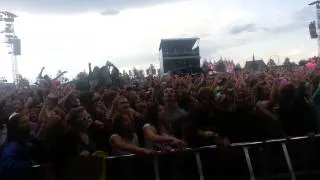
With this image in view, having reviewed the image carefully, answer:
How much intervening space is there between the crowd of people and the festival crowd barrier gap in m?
0.15

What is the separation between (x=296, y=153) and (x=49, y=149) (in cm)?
332

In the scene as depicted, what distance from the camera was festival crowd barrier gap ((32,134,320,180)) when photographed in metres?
6.61

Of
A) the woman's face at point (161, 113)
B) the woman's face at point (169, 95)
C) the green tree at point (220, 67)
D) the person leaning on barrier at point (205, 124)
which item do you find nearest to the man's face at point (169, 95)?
the woman's face at point (169, 95)

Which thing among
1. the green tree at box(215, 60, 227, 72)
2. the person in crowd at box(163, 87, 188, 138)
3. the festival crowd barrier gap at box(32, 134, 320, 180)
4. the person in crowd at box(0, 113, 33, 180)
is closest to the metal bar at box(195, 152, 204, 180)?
the festival crowd barrier gap at box(32, 134, 320, 180)

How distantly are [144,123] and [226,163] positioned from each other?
1469 mm

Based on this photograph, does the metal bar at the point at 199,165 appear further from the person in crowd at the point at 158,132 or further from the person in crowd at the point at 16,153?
the person in crowd at the point at 16,153

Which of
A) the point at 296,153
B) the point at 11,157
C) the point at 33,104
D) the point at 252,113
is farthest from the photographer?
the point at 33,104

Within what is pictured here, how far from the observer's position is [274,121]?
308 inches

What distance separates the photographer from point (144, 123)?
25.3ft

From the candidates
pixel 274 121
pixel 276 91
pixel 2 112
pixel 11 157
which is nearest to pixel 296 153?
pixel 274 121

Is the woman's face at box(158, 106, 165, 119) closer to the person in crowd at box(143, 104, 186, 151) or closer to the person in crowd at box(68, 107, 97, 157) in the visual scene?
the person in crowd at box(143, 104, 186, 151)

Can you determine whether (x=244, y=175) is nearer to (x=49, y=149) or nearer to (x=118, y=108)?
(x=118, y=108)

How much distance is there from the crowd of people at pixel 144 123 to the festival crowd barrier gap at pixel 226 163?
150 millimetres

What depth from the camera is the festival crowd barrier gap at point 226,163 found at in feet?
21.7
